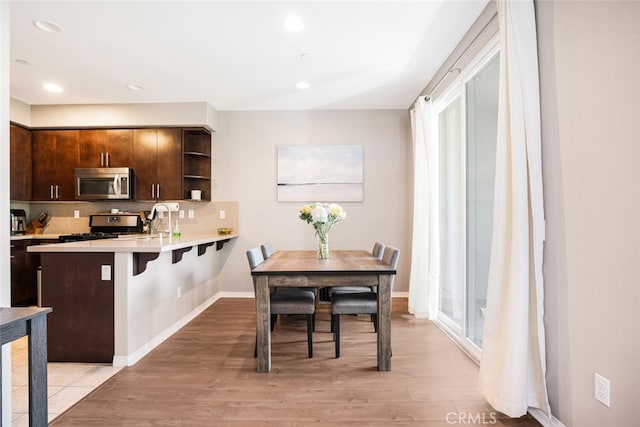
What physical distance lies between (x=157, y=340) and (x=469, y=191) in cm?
307

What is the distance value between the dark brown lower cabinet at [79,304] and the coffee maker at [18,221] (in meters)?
2.57

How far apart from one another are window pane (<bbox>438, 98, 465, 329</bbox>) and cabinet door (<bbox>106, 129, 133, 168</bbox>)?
3.96m

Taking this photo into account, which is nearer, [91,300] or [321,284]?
[321,284]

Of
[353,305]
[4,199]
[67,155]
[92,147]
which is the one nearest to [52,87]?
[92,147]

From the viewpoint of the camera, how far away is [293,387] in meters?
2.29

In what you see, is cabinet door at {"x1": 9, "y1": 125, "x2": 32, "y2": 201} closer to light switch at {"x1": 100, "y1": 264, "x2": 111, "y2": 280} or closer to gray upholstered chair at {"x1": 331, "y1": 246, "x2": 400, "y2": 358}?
light switch at {"x1": 100, "y1": 264, "x2": 111, "y2": 280}

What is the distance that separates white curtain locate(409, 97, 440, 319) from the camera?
12.5 feet

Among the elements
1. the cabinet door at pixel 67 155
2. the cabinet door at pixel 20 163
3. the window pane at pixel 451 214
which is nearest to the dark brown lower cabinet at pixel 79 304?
the cabinet door at pixel 67 155

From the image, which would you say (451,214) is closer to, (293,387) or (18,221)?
(293,387)

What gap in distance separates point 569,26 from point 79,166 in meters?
5.34

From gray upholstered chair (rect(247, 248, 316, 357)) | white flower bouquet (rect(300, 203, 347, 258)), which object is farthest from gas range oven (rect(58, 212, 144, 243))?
white flower bouquet (rect(300, 203, 347, 258))

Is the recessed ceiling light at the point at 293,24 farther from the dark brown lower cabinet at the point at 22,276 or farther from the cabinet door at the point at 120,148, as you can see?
the dark brown lower cabinet at the point at 22,276

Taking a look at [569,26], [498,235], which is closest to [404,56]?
[569,26]

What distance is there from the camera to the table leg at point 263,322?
251 centimetres
